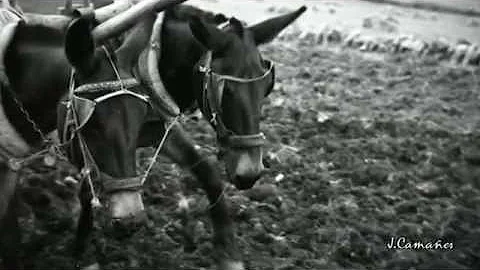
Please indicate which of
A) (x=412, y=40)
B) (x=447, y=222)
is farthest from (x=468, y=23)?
(x=447, y=222)

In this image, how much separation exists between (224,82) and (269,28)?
410 mm

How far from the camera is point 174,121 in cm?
281

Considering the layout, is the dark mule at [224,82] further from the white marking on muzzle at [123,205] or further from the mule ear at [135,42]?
the white marking on muzzle at [123,205]

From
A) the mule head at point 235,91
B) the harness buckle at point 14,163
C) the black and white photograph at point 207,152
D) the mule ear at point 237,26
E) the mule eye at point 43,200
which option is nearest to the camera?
the black and white photograph at point 207,152

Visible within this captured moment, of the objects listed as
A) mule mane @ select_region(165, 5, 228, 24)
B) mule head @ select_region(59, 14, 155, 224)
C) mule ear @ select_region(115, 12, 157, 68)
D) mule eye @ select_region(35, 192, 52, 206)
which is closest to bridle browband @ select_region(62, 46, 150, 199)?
mule head @ select_region(59, 14, 155, 224)

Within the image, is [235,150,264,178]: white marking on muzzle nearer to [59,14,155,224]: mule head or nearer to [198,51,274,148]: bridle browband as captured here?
[198,51,274,148]: bridle browband

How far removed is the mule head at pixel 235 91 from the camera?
260 centimetres

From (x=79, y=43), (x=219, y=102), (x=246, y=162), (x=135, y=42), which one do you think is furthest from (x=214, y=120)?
(x=79, y=43)

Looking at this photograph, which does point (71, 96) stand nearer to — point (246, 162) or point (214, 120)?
point (214, 120)

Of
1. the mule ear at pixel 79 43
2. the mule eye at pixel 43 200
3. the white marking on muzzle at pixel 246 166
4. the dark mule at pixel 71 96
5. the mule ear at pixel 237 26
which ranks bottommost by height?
the mule eye at pixel 43 200

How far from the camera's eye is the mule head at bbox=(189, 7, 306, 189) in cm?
260

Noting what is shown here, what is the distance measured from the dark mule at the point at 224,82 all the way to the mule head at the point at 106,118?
485mm

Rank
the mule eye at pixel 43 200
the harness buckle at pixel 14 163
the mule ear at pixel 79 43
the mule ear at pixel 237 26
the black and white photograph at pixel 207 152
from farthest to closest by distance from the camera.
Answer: the mule eye at pixel 43 200
the mule ear at pixel 237 26
the harness buckle at pixel 14 163
the black and white photograph at pixel 207 152
the mule ear at pixel 79 43

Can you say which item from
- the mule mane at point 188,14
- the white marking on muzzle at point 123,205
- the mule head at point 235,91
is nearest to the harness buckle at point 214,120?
the mule head at point 235,91
